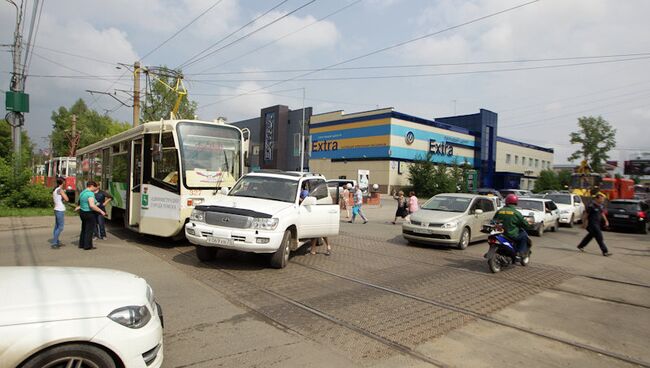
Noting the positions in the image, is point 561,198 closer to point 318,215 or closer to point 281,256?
point 318,215

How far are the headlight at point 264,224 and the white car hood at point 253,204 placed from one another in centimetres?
16

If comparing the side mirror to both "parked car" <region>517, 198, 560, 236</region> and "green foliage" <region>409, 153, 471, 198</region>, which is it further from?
"green foliage" <region>409, 153, 471, 198</region>

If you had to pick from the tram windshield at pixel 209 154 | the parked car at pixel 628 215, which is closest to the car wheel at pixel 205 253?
the tram windshield at pixel 209 154

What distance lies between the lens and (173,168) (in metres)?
9.84

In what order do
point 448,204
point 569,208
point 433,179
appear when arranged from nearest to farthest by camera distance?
point 448,204
point 569,208
point 433,179

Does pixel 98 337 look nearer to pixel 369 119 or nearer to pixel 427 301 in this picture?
pixel 427 301

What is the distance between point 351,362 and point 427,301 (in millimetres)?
2547

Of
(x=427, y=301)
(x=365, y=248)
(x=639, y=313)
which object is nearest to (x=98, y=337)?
(x=427, y=301)

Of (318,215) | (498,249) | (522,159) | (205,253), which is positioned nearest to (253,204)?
(205,253)

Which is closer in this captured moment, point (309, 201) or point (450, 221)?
point (309, 201)

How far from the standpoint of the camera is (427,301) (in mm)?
6184

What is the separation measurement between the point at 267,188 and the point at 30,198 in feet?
47.6

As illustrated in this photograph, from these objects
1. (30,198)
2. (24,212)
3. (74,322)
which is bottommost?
(24,212)

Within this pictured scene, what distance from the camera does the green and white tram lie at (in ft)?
31.7
